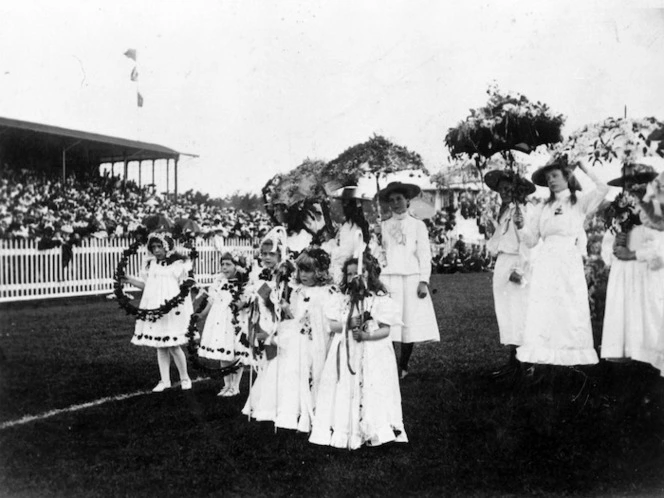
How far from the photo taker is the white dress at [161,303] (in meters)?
7.22

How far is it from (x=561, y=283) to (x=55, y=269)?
12590 millimetres

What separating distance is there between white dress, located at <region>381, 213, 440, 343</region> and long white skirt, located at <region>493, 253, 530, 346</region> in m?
0.80

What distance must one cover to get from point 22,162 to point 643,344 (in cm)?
2363

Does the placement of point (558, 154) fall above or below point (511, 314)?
above

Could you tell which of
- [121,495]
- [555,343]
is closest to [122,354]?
[121,495]

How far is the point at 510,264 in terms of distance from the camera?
291 inches

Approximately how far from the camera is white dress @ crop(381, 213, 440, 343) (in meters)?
7.28

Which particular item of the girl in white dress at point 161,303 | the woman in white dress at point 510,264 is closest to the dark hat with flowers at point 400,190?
the woman in white dress at point 510,264

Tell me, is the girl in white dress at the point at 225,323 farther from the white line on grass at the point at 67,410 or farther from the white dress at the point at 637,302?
the white dress at the point at 637,302

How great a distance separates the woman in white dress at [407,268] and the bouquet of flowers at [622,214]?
1.93 meters

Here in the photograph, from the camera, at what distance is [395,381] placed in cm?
539

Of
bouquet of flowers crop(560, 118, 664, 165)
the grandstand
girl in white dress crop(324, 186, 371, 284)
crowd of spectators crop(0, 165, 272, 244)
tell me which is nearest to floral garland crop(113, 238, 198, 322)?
girl in white dress crop(324, 186, 371, 284)

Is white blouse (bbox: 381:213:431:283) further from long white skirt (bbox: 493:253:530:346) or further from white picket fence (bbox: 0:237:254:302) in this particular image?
white picket fence (bbox: 0:237:254:302)

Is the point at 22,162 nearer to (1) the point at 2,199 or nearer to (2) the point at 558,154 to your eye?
(1) the point at 2,199
